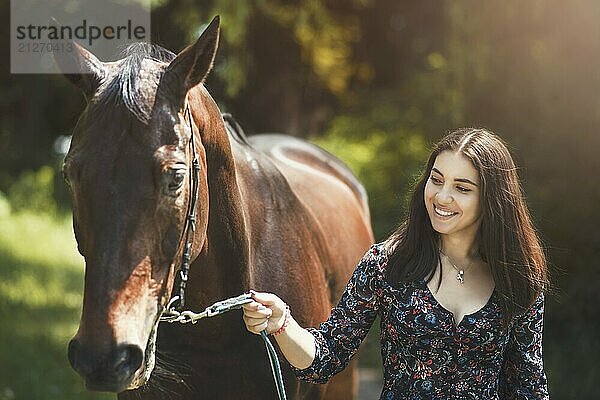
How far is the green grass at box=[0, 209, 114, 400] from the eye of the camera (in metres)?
5.40

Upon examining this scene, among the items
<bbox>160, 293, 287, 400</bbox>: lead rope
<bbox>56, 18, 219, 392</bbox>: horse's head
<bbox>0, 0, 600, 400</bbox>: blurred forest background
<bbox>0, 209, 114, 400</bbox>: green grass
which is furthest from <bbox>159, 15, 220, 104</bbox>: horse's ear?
<bbox>0, 209, 114, 400</bbox>: green grass

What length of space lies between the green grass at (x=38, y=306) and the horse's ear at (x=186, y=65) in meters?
3.30

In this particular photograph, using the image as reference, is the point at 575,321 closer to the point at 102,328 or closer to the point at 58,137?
the point at 102,328

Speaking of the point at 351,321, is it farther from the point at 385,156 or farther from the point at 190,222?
the point at 385,156

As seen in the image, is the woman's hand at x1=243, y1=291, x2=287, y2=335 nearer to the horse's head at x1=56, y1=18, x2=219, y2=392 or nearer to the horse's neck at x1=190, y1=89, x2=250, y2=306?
the horse's neck at x1=190, y1=89, x2=250, y2=306

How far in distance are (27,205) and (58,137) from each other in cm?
125

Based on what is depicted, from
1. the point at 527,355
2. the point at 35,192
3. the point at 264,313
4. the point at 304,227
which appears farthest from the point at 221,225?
the point at 35,192

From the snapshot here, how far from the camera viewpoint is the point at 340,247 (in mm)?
4000

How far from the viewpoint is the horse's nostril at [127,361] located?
1826mm

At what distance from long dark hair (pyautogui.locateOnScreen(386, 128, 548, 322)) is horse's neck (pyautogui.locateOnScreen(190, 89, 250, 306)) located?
462mm

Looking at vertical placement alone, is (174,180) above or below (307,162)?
above

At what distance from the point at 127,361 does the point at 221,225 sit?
2.33 feet

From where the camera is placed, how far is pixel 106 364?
182 centimetres

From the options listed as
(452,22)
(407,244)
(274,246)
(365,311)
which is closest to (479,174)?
(407,244)
